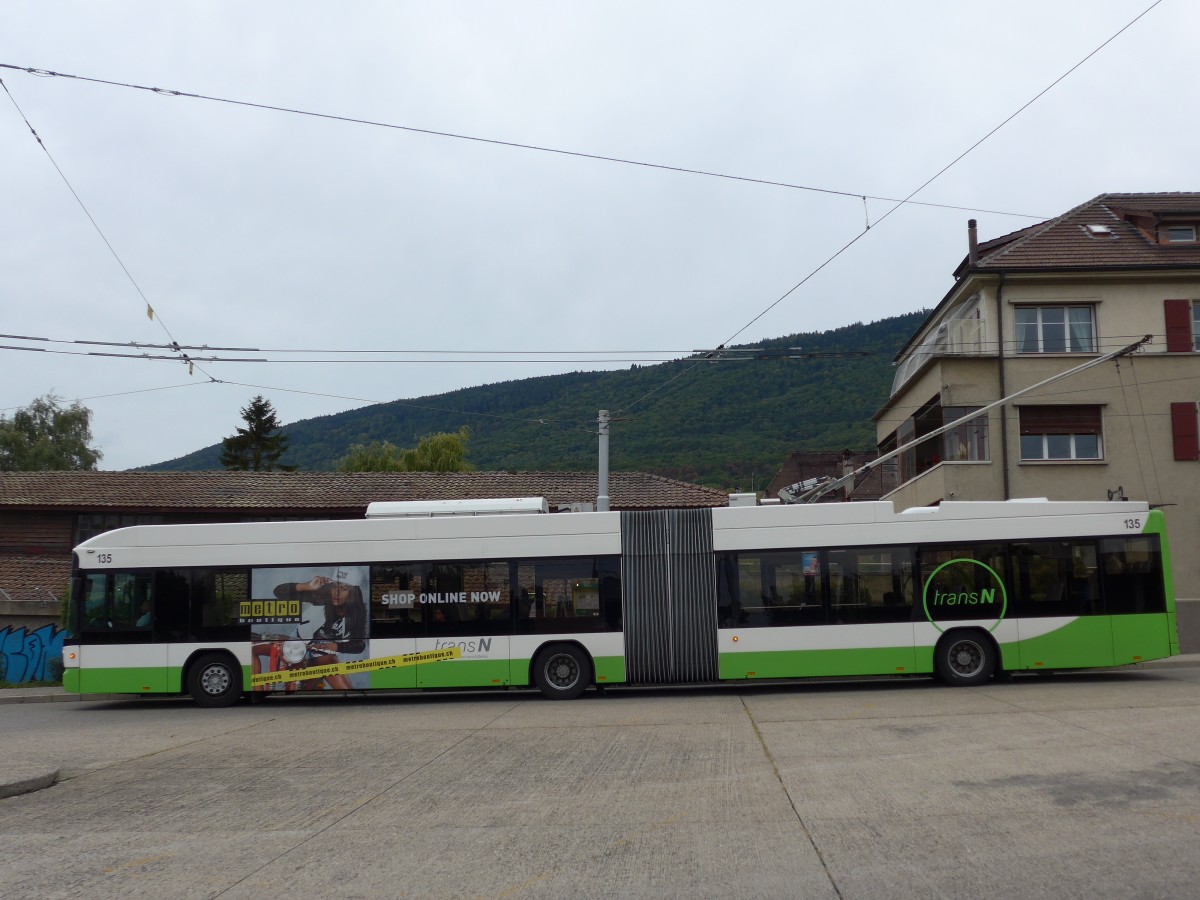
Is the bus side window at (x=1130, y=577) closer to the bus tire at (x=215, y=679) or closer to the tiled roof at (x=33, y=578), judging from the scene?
the bus tire at (x=215, y=679)

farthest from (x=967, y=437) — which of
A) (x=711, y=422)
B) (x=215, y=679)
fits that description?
(x=711, y=422)

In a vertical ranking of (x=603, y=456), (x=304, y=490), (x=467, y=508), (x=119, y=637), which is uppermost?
(x=603, y=456)

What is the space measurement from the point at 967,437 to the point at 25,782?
84.7 feet

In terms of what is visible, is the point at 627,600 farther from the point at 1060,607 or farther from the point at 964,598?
the point at 1060,607

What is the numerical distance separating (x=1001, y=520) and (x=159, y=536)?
559 inches

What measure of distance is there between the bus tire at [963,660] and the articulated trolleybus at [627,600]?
3 cm

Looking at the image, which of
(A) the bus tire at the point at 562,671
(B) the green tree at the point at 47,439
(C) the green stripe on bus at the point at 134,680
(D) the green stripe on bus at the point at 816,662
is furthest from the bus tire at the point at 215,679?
(B) the green tree at the point at 47,439

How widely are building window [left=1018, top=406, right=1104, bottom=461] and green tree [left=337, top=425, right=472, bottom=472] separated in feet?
105

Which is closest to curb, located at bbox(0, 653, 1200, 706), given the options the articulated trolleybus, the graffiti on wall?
the graffiti on wall

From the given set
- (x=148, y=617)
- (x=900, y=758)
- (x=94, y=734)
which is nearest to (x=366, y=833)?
(x=900, y=758)

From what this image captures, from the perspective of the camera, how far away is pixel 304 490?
113ft

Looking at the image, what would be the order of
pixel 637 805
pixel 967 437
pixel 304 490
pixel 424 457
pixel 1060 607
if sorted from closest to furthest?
pixel 637 805
pixel 1060 607
pixel 967 437
pixel 304 490
pixel 424 457

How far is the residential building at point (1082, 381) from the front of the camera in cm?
2970

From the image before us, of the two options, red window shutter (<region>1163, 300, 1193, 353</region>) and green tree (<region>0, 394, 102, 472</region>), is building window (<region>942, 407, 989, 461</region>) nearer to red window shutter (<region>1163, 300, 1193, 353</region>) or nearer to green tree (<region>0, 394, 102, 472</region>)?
red window shutter (<region>1163, 300, 1193, 353</region>)
